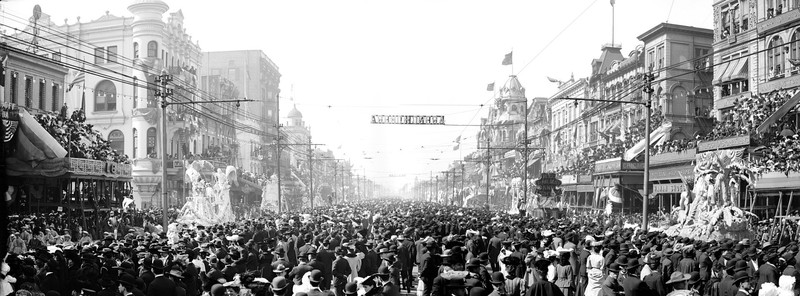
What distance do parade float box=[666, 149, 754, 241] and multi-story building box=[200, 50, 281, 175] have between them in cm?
7253

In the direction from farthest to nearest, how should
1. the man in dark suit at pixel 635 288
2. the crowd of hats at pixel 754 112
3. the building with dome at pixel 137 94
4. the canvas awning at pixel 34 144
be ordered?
the building with dome at pixel 137 94, the crowd of hats at pixel 754 112, the canvas awning at pixel 34 144, the man in dark suit at pixel 635 288

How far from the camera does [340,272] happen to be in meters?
16.1

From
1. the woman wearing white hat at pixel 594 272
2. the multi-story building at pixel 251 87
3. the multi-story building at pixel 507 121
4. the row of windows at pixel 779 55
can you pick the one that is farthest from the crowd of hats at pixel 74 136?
the multi-story building at pixel 507 121

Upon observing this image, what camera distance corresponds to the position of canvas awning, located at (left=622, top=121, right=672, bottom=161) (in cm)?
4812

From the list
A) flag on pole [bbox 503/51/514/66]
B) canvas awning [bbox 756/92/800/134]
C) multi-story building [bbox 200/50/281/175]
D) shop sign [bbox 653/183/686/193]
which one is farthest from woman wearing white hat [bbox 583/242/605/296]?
multi-story building [bbox 200/50/281/175]

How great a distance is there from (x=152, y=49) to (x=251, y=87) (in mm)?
42094

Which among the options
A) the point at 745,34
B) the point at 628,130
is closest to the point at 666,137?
the point at 628,130

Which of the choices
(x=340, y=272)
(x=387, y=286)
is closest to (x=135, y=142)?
(x=340, y=272)

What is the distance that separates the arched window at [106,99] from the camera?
63.1 meters

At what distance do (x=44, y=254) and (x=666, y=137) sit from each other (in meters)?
46.1

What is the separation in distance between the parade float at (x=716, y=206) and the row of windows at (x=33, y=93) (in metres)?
34.3

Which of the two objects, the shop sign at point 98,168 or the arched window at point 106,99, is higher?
the arched window at point 106,99

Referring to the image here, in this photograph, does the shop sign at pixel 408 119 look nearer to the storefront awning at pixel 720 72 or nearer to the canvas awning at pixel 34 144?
the storefront awning at pixel 720 72

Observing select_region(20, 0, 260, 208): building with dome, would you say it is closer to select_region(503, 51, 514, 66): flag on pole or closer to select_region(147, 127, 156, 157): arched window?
select_region(147, 127, 156, 157): arched window
